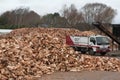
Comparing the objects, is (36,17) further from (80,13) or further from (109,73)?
(109,73)

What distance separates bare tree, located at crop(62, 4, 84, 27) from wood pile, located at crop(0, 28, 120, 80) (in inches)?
2861

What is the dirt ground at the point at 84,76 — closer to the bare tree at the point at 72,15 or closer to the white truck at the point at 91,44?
the white truck at the point at 91,44

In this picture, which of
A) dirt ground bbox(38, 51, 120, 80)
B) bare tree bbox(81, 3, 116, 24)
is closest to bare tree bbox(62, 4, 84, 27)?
bare tree bbox(81, 3, 116, 24)

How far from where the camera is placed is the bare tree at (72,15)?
324 ft

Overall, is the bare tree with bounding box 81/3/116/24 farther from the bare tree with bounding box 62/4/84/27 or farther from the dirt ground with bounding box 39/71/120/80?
the dirt ground with bounding box 39/71/120/80

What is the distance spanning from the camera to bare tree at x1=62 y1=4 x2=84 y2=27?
98750 mm

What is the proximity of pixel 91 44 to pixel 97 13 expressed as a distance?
2390 inches

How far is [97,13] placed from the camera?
10150cm

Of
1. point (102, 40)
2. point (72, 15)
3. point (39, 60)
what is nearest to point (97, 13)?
point (72, 15)

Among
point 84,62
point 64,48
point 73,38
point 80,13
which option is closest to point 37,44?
point 64,48

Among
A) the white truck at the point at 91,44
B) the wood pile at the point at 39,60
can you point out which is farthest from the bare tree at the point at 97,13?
the wood pile at the point at 39,60

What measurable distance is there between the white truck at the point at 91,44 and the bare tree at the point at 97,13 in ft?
180

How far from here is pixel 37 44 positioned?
2367 centimetres

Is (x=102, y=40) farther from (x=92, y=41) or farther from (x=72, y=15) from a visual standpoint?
(x=72, y=15)
